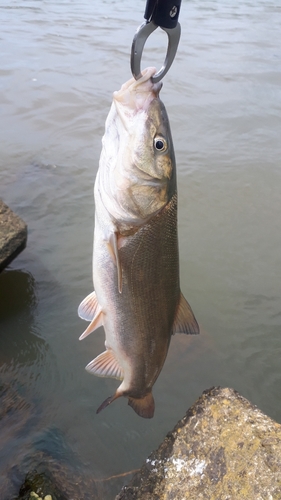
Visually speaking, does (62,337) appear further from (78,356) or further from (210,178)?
(210,178)

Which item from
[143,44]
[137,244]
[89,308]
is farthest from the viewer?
[89,308]

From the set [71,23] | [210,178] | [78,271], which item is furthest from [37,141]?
[71,23]

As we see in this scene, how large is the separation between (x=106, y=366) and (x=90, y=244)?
2.57 metres

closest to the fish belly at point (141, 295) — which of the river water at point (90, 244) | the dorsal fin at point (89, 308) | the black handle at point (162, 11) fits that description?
the dorsal fin at point (89, 308)

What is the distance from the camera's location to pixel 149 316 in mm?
2385

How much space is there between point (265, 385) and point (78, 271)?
2.16m

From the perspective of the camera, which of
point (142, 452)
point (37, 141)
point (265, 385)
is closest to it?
point (142, 452)

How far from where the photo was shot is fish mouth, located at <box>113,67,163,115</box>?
1.94 meters

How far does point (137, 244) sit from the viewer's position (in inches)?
87.0

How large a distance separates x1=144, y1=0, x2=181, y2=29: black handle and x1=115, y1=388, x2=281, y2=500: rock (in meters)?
1.90

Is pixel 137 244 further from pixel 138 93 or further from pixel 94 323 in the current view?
pixel 138 93

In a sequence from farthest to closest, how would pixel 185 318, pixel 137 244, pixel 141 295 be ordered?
pixel 185 318 → pixel 141 295 → pixel 137 244

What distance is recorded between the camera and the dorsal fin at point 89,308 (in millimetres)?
2541

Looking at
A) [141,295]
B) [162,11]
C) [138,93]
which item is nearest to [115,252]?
[141,295]
